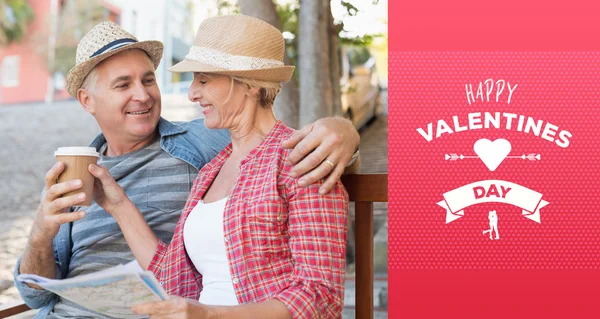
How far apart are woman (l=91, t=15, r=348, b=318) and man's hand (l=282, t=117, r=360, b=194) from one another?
24mm

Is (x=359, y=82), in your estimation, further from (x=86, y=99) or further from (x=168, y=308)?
(x=168, y=308)

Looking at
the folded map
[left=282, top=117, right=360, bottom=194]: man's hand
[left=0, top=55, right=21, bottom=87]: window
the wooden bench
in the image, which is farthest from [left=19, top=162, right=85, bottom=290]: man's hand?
[left=0, top=55, right=21, bottom=87]: window

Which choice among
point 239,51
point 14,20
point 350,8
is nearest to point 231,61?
point 239,51

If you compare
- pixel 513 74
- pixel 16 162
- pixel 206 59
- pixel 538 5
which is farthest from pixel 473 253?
pixel 16 162

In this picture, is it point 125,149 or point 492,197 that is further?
point 125,149

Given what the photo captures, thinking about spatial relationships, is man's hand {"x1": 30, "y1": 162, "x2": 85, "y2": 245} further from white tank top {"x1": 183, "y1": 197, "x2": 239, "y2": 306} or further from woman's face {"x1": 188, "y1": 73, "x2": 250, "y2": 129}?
woman's face {"x1": 188, "y1": 73, "x2": 250, "y2": 129}

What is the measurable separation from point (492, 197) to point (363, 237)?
1.96 feet

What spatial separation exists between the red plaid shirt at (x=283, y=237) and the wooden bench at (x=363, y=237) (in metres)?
0.22

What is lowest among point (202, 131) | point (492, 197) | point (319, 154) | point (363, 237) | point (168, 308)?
point (168, 308)

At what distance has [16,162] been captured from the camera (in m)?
12.9

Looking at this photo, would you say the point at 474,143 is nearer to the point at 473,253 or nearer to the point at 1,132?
the point at 473,253

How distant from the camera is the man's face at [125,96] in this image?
2.77 m

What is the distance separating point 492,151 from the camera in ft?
5.98

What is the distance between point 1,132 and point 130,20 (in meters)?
12.7
